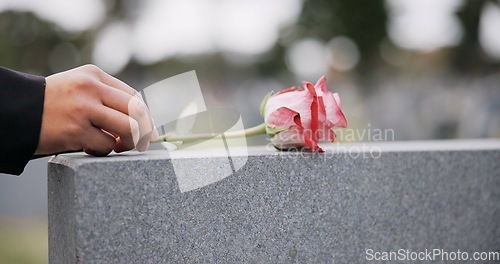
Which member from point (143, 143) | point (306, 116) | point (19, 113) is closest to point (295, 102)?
point (306, 116)

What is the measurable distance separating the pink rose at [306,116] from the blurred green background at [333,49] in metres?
8.34

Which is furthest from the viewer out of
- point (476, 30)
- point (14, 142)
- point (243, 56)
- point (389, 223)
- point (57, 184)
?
point (243, 56)

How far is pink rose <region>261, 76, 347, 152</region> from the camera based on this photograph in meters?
1.38

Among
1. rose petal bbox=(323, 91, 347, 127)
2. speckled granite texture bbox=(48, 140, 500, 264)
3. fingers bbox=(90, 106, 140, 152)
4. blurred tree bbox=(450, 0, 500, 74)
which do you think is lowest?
blurred tree bbox=(450, 0, 500, 74)

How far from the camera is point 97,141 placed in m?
1.25

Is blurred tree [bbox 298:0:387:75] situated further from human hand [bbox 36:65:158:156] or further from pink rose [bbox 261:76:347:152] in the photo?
human hand [bbox 36:65:158:156]

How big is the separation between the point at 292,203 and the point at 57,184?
56cm

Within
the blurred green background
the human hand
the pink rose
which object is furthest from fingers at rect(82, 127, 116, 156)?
the blurred green background

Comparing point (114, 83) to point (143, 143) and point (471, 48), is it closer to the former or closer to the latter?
point (143, 143)

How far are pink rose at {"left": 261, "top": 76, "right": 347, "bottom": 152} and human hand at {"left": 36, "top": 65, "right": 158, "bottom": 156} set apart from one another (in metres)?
0.34

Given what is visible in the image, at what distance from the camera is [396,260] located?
153cm

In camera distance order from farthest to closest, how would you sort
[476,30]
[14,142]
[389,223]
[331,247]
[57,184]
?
[476,30]
[389,223]
[331,247]
[57,184]
[14,142]

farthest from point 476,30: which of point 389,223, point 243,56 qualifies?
point 389,223

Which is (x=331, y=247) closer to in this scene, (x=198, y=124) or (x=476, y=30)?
(x=198, y=124)
